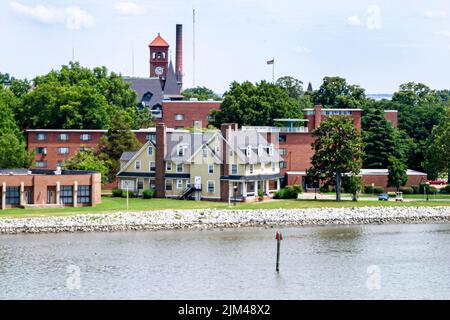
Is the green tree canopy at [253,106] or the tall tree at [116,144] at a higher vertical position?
the green tree canopy at [253,106]

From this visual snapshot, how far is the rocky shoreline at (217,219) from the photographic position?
73.9m

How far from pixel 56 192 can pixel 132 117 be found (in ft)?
126

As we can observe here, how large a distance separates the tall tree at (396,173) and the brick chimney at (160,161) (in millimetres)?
22077

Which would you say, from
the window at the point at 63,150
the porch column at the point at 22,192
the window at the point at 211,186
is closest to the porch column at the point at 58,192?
the porch column at the point at 22,192

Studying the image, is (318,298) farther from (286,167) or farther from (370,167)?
(370,167)

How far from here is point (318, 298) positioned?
5197 centimetres

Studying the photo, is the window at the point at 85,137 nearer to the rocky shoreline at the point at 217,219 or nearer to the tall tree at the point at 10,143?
the tall tree at the point at 10,143

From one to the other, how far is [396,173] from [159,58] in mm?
81526

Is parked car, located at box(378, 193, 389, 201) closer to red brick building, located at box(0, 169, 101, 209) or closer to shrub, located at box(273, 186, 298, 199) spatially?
shrub, located at box(273, 186, 298, 199)

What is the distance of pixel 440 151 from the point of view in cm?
9962

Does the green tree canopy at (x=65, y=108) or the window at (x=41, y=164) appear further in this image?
A: the green tree canopy at (x=65, y=108)

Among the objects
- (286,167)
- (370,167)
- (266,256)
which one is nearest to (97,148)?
(286,167)

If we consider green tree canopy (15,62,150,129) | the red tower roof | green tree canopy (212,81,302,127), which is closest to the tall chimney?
the red tower roof

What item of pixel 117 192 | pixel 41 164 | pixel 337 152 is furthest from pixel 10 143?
pixel 337 152
